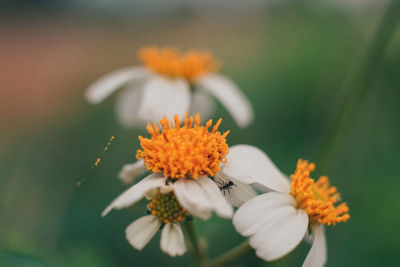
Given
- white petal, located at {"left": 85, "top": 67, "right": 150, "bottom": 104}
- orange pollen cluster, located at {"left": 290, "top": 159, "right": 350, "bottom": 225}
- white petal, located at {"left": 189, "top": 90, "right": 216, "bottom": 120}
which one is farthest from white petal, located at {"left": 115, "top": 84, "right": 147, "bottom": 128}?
orange pollen cluster, located at {"left": 290, "top": 159, "right": 350, "bottom": 225}

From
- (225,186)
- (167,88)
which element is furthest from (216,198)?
(167,88)

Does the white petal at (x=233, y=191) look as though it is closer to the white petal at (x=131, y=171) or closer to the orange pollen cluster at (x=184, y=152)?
the orange pollen cluster at (x=184, y=152)

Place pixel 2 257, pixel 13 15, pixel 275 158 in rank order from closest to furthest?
1. pixel 2 257
2. pixel 275 158
3. pixel 13 15

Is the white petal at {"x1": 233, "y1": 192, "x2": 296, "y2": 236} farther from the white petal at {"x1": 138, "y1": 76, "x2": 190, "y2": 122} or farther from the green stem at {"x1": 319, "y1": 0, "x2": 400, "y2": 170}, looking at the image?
the green stem at {"x1": 319, "y1": 0, "x2": 400, "y2": 170}

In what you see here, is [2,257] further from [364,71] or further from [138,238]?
[364,71]

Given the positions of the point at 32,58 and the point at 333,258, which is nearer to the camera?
the point at 333,258

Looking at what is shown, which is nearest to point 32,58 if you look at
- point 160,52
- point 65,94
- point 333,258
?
point 65,94
